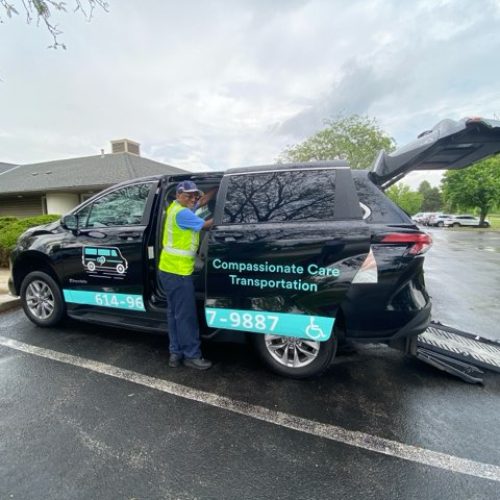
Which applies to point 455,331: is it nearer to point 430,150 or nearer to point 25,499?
point 430,150

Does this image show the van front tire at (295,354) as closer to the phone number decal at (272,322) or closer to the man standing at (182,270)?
the phone number decal at (272,322)

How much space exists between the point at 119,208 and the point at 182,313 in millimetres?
1526

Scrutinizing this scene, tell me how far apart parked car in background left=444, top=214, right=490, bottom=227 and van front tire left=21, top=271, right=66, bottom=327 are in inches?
1587

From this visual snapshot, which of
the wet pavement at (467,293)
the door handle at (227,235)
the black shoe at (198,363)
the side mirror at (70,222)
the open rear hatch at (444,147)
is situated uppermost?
the open rear hatch at (444,147)

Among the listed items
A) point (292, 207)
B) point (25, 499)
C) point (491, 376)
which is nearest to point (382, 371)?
point (491, 376)

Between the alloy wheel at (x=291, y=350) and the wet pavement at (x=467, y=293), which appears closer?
the alloy wheel at (x=291, y=350)

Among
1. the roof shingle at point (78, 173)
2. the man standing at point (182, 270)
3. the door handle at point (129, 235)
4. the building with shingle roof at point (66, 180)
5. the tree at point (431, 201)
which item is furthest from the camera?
the tree at point (431, 201)

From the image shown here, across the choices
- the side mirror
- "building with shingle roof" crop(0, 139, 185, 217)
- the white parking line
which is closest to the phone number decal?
the white parking line

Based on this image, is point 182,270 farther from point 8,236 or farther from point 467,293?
point 8,236

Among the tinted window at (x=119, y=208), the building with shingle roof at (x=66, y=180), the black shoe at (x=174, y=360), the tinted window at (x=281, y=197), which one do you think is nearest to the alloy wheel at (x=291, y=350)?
the black shoe at (x=174, y=360)

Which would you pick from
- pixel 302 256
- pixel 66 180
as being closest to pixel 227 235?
pixel 302 256

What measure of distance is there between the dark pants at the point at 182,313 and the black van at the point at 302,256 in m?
0.17

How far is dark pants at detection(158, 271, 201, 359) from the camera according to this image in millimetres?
2967

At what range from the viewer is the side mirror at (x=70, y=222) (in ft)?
11.9
